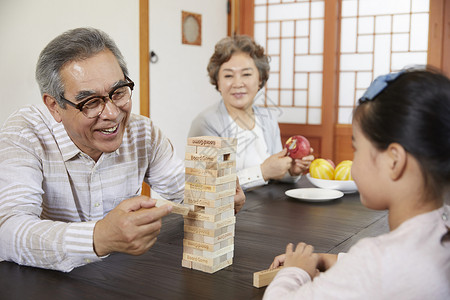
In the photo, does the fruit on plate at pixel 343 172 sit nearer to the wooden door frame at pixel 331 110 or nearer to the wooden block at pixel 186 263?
the wooden block at pixel 186 263

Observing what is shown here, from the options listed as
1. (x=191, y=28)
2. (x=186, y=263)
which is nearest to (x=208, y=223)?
(x=186, y=263)

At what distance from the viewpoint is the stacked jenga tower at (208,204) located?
Result: 1.15 m

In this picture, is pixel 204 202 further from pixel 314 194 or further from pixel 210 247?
pixel 314 194

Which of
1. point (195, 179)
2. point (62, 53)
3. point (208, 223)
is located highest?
point (62, 53)

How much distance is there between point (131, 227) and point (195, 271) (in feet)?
0.66

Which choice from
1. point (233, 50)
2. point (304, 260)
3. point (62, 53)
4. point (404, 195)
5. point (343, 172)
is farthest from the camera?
point (233, 50)

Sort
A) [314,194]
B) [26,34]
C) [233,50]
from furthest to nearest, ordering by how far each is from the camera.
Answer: [26,34], [233,50], [314,194]

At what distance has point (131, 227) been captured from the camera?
3.60 feet

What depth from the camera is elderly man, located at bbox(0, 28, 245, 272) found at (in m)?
1.15

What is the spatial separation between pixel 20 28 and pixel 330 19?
2.78 metres

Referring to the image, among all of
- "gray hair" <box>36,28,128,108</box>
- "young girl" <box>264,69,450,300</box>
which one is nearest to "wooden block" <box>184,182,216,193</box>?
"young girl" <box>264,69,450,300</box>

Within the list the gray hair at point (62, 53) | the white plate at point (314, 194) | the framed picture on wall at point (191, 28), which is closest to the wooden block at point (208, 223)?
the gray hair at point (62, 53)

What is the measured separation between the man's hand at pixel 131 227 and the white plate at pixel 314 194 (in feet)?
3.04

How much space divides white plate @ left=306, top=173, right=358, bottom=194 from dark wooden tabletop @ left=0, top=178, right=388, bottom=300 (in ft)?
0.89
